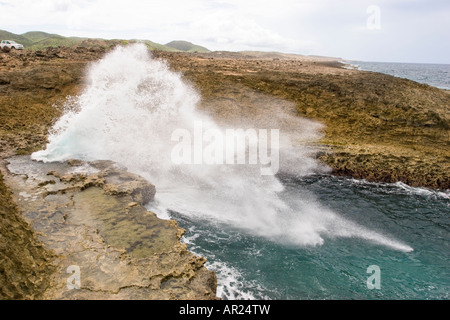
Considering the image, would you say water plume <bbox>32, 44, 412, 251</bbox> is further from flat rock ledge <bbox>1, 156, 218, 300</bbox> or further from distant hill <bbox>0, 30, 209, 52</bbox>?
distant hill <bbox>0, 30, 209, 52</bbox>

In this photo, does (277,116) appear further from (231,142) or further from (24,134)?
(24,134)

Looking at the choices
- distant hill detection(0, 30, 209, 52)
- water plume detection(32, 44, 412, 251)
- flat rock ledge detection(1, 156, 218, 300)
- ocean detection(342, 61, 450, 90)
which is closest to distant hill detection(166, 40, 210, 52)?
distant hill detection(0, 30, 209, 52)

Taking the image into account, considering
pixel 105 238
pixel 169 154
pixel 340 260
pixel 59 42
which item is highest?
pixel 59 42

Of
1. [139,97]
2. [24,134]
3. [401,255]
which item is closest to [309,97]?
[139,97]

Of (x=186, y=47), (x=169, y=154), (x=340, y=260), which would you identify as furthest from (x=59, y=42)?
(x=186, y=47)

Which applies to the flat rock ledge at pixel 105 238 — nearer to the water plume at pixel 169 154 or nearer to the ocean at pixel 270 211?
the ocean at pixel 270 211

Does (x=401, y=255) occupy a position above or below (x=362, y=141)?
below

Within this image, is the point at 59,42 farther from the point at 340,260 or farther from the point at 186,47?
the point at 186,47
